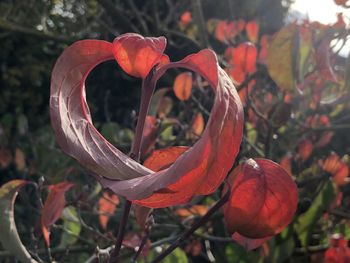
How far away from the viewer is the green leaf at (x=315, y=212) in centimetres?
186

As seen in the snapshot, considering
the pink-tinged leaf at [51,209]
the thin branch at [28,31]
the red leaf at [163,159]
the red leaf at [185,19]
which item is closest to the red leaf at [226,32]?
the red leaf at [185,19]

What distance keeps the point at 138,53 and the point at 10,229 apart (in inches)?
15.0

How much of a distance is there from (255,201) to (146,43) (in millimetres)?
173

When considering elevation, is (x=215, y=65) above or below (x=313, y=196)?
above

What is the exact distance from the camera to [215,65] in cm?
45

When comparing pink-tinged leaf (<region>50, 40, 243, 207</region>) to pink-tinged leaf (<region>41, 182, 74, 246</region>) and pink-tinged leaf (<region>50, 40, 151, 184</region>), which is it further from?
pink-tinged leaf (<region>41, 182, 74, 246</region>)

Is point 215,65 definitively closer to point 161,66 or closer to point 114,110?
point 161,66

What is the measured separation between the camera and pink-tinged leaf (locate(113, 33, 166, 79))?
1.75 feet

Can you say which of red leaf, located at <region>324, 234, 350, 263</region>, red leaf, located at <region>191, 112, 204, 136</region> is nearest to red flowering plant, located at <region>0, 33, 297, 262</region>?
red leaf, located at <region>324, 234, 350, 263</region>

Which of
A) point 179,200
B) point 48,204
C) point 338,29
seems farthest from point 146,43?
point 338,29

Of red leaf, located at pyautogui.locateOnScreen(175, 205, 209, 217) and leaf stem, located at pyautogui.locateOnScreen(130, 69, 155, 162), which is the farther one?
red leaf, located at pyautogui.locateOnScreen(175, 205, 209, 217)

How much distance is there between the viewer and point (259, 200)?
0.53 m

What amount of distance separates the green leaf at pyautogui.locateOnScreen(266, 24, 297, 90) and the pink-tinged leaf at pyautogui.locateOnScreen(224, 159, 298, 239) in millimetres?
671

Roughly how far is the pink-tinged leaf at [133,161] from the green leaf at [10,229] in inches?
11.2
